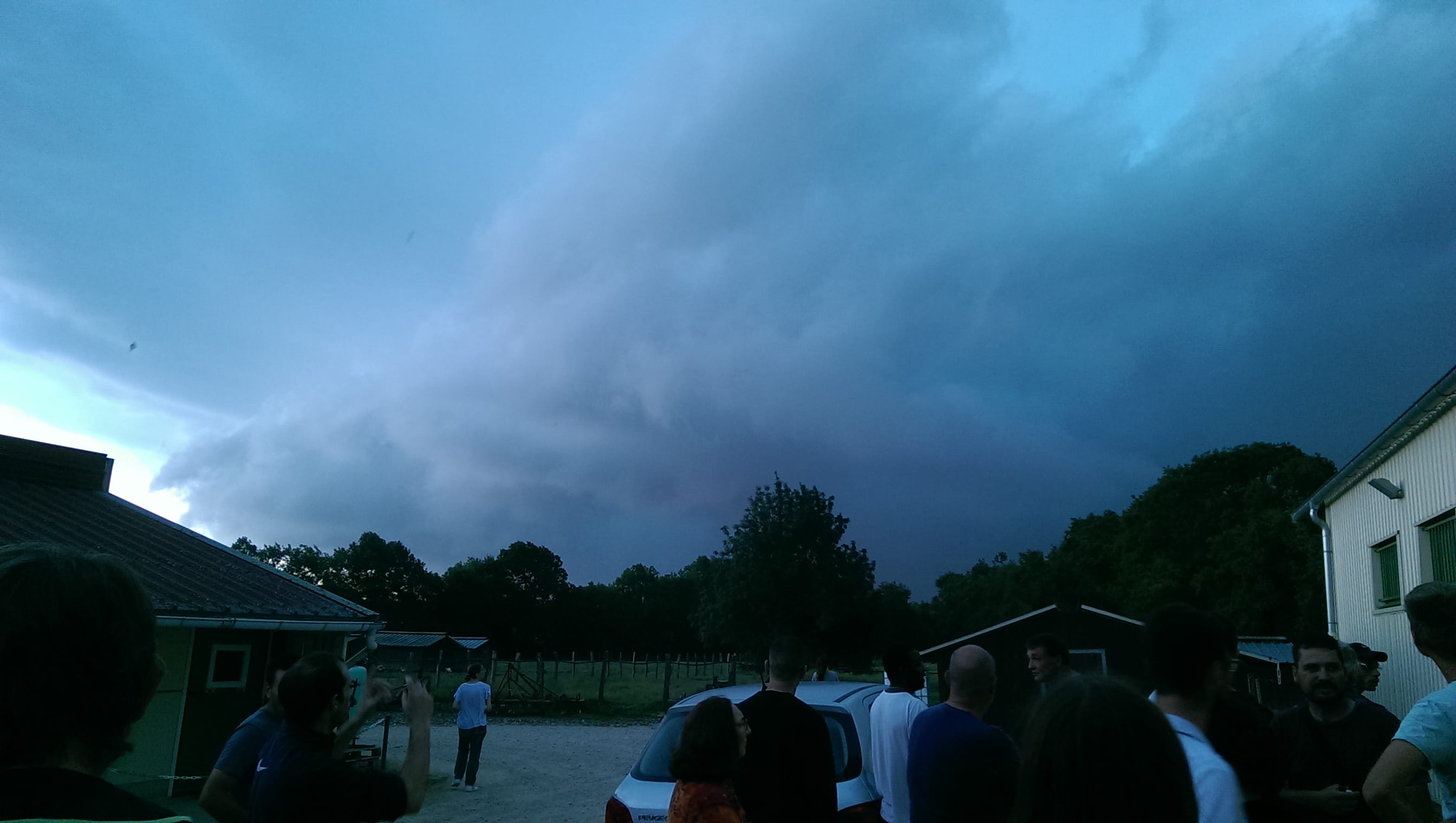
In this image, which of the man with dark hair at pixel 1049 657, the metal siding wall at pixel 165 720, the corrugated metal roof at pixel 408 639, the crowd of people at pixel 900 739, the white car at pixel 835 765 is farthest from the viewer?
the corrugated metal roof at pixel 408 639

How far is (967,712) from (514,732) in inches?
877

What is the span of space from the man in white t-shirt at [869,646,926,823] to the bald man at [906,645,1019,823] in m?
0.78

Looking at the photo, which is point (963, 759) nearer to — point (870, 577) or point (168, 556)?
point (168, 556)

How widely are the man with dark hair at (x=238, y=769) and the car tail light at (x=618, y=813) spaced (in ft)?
6.65

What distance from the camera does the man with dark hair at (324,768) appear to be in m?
2.78

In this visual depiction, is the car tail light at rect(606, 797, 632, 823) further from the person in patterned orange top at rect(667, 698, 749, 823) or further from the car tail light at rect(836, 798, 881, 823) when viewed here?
the person in patterned orange top at rect(667, 698, 749, 823)

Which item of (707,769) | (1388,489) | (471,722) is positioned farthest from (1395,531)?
(471,722)

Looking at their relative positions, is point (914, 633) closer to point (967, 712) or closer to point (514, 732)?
point (514, 732)

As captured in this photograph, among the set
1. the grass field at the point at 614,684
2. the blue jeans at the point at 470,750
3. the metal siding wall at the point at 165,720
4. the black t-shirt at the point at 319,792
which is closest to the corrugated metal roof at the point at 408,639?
the grass field at the point at 614,684

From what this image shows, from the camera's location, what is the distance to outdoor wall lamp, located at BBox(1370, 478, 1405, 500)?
42.3 feet

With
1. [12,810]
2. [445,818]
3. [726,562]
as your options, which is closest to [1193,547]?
[726,562]

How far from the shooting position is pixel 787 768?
4199 mm

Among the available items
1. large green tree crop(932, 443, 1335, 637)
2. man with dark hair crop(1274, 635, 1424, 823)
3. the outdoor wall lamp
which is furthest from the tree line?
man with dark hair crop(1274, 635, 1424, 823)

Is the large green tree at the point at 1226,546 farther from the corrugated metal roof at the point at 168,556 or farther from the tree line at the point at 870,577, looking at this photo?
the corrugated metal roof at the point at 168,556
